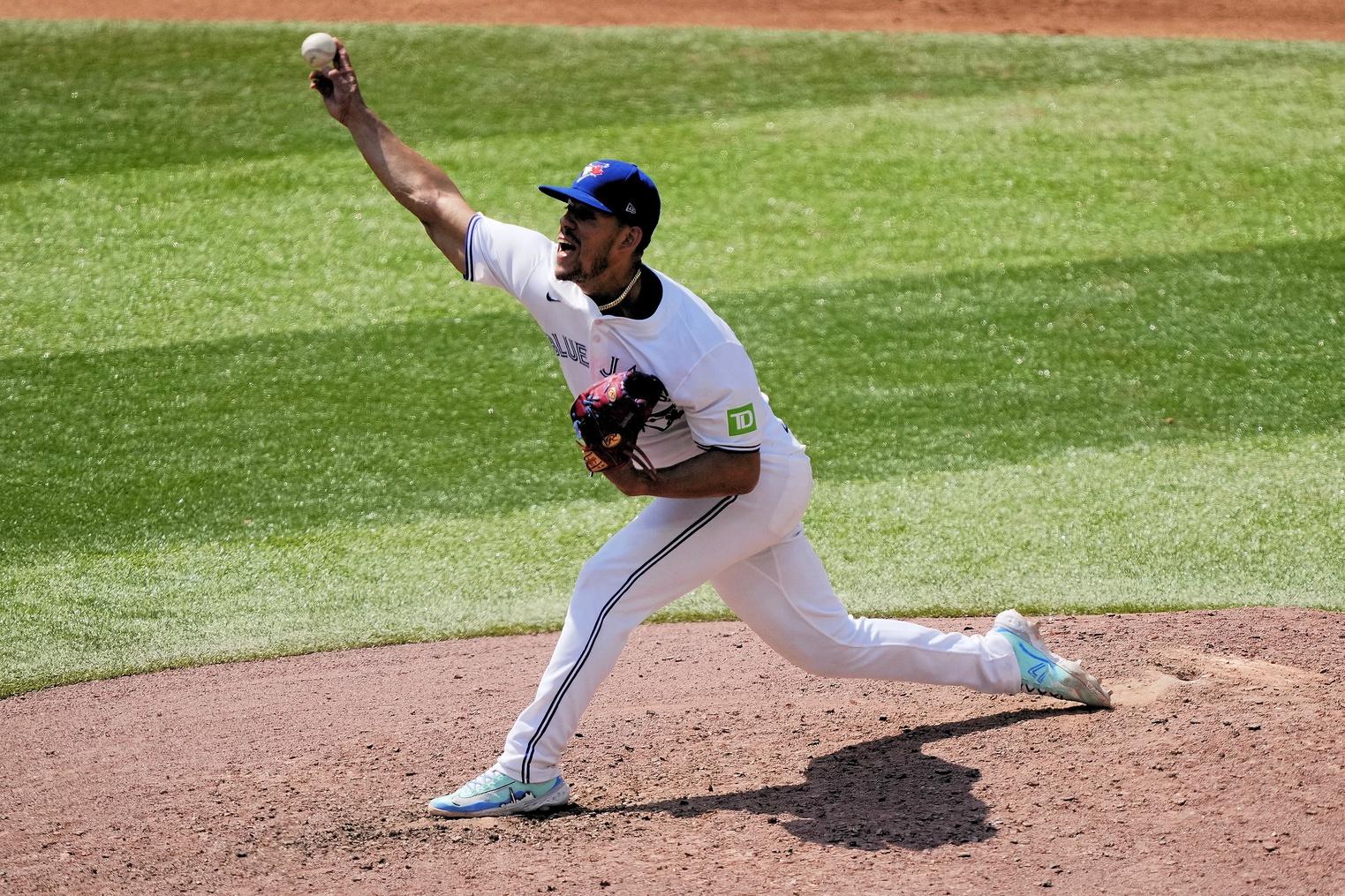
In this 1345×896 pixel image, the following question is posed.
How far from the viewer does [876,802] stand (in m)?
3.78

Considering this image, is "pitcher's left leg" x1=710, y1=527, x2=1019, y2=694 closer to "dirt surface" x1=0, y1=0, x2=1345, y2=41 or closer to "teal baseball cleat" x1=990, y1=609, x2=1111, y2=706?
"teal baseball cleat" x1=990, y1=609, x2=1111, y2=706

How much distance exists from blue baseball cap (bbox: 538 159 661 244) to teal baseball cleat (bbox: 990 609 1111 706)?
1600 mm

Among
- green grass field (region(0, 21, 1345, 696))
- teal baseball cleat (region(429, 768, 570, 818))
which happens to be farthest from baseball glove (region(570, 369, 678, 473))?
green grass field (region(0, 21, 1345, 696))

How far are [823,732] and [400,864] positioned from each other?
53.8 inches

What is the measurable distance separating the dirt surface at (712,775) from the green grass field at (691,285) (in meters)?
0.54

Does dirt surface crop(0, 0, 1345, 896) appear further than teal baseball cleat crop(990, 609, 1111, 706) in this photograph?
No

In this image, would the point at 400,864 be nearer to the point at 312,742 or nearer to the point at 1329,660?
the point at 312,742

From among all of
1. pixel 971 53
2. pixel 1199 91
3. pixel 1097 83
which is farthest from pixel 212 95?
pixel 1199 91

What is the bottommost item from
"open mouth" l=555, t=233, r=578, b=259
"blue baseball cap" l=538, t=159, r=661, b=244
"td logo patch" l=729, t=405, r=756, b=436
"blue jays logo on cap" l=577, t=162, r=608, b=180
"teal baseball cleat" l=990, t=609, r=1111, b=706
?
"teal baseball cleat" l=990, t=609, r=1111, b=706

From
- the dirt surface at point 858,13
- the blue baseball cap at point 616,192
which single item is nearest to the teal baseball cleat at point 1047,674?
the blue baseball cap at point 616,192

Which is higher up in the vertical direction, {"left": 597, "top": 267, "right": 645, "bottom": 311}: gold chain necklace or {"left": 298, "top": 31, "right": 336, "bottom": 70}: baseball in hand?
{"left": 298, "top": 31, "right": 336, "bottom": 70}: baseball in hand

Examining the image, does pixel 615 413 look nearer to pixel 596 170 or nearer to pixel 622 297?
pixel 622 297

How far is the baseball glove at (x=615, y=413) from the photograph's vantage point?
345 cm

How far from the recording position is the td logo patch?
11.6ft
